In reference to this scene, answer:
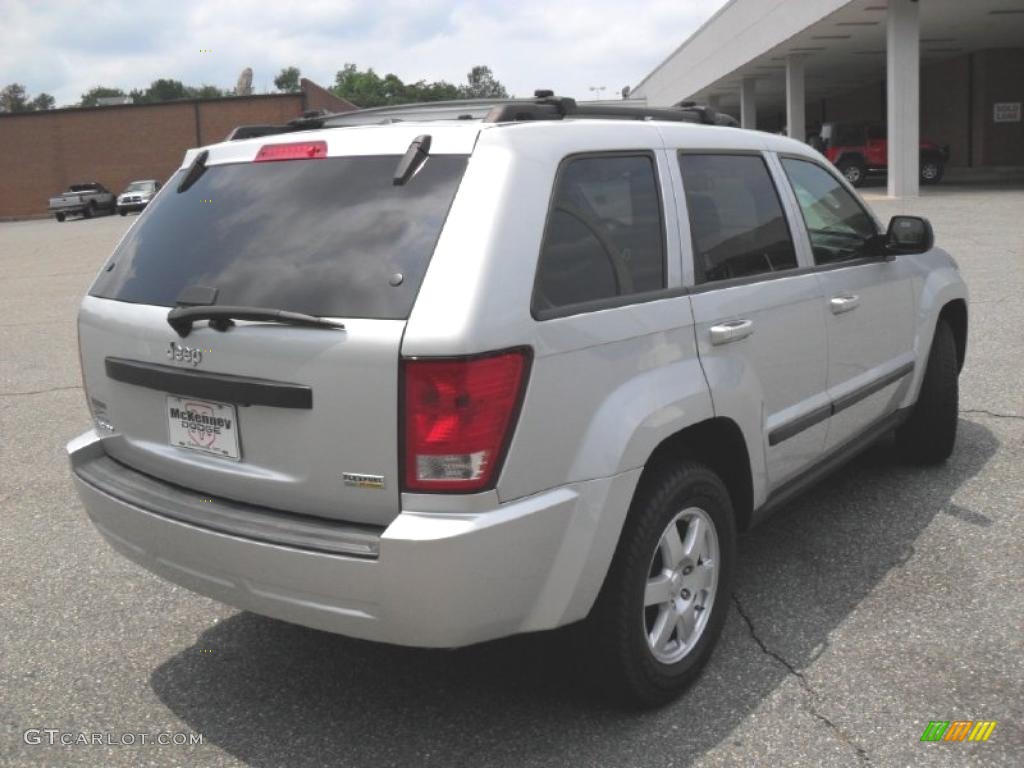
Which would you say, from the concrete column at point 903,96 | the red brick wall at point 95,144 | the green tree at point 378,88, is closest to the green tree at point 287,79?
the green tree at point 378,88

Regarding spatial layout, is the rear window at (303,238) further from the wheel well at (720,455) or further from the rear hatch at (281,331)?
the wheel well at (720,455)

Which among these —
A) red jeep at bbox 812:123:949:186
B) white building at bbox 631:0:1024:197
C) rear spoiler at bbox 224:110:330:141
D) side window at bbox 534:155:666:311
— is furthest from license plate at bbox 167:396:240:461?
red jeep at bbox 812:123:949:186

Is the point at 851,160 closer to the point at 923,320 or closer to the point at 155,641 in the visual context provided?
the point at 923,320

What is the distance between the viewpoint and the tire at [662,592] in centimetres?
292

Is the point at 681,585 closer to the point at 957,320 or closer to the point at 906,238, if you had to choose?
the point at 906,238

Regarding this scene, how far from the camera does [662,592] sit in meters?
3.10

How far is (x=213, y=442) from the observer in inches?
116

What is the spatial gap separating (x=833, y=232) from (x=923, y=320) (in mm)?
957

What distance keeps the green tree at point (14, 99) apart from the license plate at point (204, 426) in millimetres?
158862

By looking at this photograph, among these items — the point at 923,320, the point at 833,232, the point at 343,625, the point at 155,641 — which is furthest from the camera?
Answer: the point at 923,320

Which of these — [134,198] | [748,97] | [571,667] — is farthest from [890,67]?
[134,198]

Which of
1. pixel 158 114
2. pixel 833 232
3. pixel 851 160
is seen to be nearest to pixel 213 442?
pixel 833 232

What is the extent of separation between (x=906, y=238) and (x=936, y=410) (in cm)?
112

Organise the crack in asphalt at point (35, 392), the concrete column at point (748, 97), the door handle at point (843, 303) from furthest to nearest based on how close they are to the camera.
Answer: the concrete column at point (748, 97) < the crack in asphalt at point (35, 392) < the door handle at point (843, 303)
